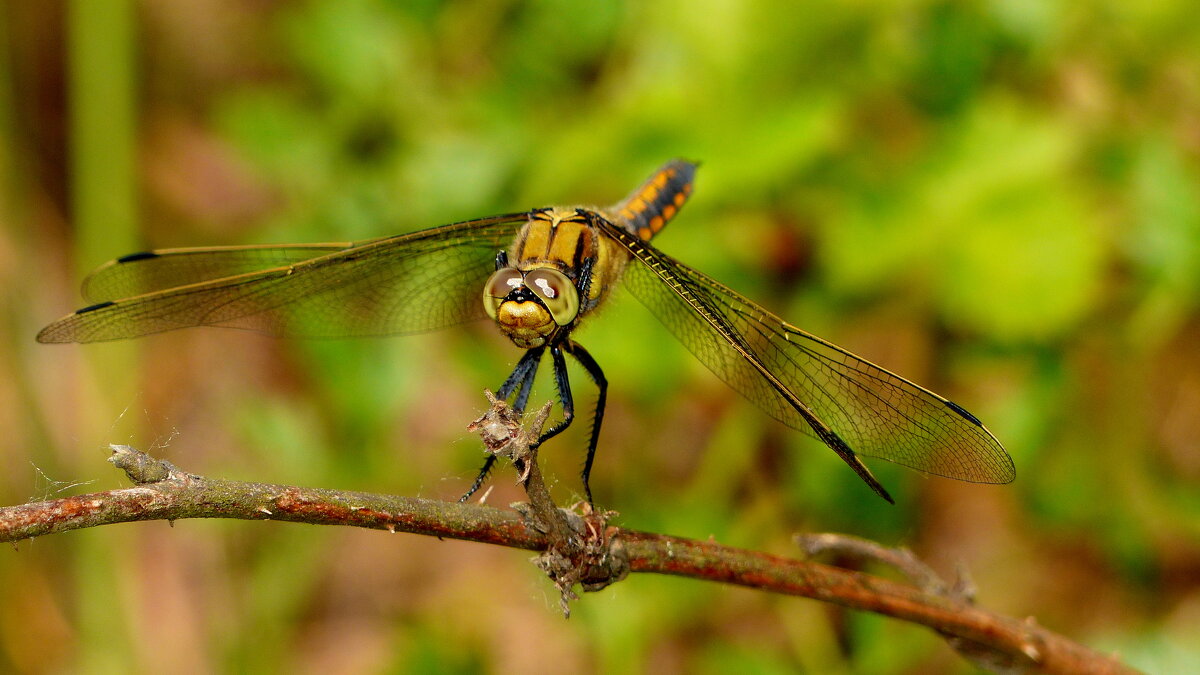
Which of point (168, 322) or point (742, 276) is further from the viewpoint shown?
point (742, 276)

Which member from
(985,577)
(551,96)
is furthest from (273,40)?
(985,577)

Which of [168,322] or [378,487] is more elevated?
[168,322]

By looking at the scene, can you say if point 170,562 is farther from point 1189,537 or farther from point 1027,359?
point 1189,537

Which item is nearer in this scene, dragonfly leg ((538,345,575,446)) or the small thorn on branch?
the small thorn on branch

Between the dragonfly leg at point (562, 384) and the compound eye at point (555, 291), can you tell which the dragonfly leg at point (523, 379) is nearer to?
the dragonfly leg at point (562, 384)

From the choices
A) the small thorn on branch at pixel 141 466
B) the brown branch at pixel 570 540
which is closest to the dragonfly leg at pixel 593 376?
the brown branch at pixel 570 540

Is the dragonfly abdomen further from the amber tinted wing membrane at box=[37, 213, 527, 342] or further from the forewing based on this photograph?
the forewing

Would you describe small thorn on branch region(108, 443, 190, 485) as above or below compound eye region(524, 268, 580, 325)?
below


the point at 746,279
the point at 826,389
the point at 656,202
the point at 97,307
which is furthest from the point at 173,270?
the point at 746,279

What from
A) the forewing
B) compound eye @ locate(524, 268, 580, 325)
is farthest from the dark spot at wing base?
compound eye @ locate(524, 268, 580, 325)
